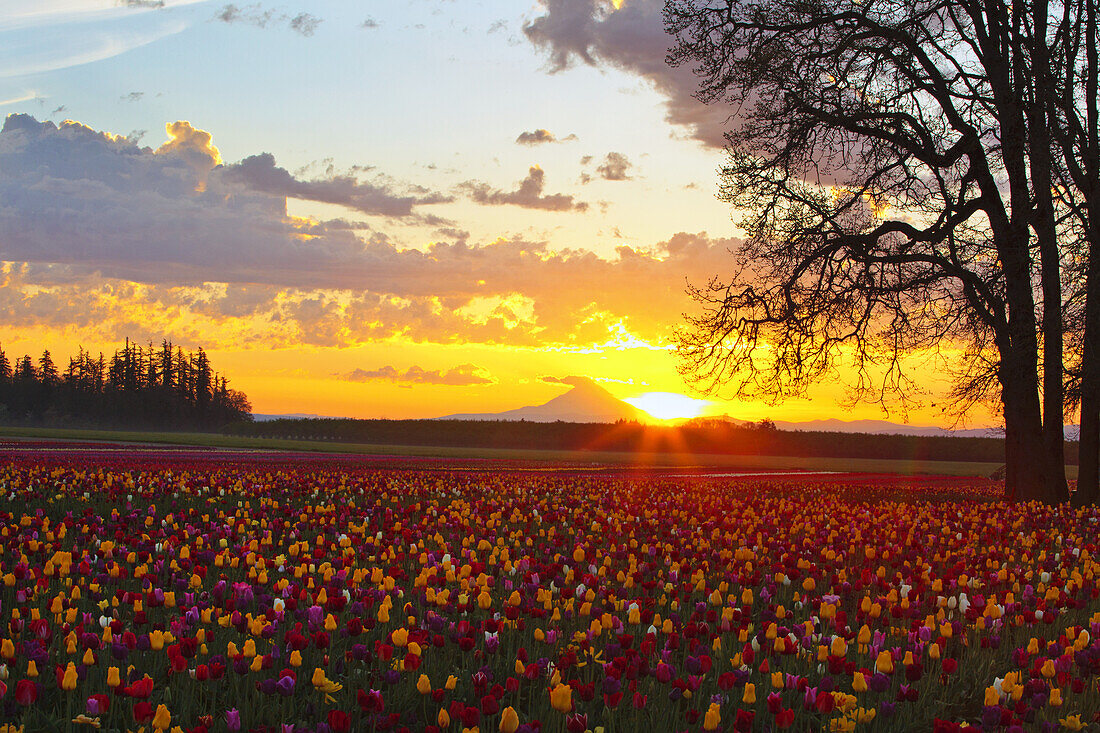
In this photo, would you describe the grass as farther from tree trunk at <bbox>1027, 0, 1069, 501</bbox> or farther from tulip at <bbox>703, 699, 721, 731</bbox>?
tulip at <bbox>703, 699, 721, 731</bbox>

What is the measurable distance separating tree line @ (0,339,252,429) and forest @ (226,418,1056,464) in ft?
133

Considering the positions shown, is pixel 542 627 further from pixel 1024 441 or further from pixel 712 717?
pixel 1024 441

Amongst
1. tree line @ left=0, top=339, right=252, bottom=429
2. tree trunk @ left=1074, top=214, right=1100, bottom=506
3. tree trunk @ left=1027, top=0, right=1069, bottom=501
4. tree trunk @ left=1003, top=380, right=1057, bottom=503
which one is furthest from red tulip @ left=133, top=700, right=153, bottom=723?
tree line @ left=0, top=339, right=252, bottom=429

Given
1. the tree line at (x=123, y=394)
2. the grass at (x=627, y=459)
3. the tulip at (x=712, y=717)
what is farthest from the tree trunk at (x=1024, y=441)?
the tree line at (x=123, y=394)

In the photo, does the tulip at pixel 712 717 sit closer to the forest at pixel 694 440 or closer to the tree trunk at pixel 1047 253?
the tree trunk at pixel 1047 253

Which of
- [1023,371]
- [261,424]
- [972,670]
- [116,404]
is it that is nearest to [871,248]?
[1023,371]

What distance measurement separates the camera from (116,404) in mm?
107812

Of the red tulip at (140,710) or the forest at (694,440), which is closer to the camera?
the red tulip at (140,710)

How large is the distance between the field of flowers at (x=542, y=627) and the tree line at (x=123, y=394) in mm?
105200

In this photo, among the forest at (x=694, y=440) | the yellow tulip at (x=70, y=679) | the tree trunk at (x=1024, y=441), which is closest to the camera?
the yellow tulip at (x=70, y=679)

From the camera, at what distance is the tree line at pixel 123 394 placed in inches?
4245

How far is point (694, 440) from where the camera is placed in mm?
72438

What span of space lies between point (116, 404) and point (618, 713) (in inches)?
4598

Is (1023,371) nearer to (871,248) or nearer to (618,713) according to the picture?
(871,248)
